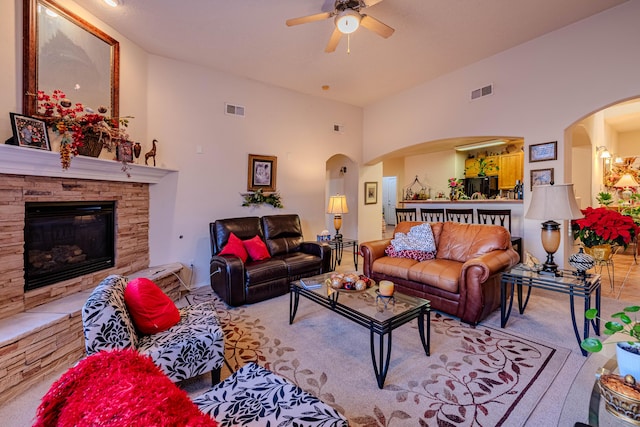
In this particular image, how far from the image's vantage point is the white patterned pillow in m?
3.65

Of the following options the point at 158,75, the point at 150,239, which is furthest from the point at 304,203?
the point at 158,75

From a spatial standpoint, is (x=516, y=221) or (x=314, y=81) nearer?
(x=516, y=221)

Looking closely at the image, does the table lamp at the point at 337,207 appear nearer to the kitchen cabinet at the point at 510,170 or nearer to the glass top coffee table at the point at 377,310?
the glass top coffee table at the point at 377,310

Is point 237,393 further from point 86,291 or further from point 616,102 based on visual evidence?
point 616,102

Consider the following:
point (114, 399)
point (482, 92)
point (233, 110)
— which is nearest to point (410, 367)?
point (114, 399)

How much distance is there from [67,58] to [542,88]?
5517 mm

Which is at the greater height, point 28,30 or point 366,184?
point 28,30

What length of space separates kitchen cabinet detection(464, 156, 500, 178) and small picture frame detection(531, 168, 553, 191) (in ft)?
14.3

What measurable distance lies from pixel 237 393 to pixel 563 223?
4.25 meters

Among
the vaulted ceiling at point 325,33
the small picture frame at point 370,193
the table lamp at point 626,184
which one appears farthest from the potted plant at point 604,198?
the small picture frame at point 370,193

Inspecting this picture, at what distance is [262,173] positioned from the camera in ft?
15.7

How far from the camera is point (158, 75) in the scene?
3.86 metres

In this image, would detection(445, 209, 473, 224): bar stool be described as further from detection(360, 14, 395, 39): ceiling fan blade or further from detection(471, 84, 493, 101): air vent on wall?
detection(360, 14, 395, 39): ceiling fan blade

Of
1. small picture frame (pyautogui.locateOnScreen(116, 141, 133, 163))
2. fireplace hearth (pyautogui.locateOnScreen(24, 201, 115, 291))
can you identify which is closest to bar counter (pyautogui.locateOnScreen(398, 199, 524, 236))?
small picture frame (pyautogui.locateOnScreen(116, 141, 133, 163))
